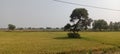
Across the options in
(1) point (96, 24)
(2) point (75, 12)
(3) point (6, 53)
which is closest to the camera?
(3) point (6, 53)

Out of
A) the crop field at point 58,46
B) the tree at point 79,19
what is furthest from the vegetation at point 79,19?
the crop field at point 58,46

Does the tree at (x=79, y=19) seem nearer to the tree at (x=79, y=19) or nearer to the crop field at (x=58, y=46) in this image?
the tree at (x=79, y=19)

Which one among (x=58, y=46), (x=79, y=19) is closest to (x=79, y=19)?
(x=79, y=19)

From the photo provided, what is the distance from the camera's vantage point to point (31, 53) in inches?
896

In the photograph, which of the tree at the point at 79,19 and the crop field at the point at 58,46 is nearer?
the crop field at the point at 58,46

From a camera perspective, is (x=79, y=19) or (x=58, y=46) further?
(x=79, y=19)

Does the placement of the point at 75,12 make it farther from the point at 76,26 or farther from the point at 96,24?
the point at 96,24

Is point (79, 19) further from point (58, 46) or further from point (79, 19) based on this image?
point (58, 46)

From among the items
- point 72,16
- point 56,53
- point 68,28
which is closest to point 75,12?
point 72,16

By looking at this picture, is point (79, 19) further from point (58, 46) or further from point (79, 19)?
point (58, 46)

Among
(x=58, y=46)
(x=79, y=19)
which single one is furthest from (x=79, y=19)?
(x=58, y=46)

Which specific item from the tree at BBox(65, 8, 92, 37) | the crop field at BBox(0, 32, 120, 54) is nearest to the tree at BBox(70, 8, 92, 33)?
the tree at BBox(65, 8, 92, 37)

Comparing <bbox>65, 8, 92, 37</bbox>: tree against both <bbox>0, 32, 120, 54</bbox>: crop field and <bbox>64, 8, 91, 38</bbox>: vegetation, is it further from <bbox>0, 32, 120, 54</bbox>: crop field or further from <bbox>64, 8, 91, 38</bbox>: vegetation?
<bbox>0, 32, 120, 54</bbox>: crop field

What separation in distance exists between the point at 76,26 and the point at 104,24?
8624 centimetres
